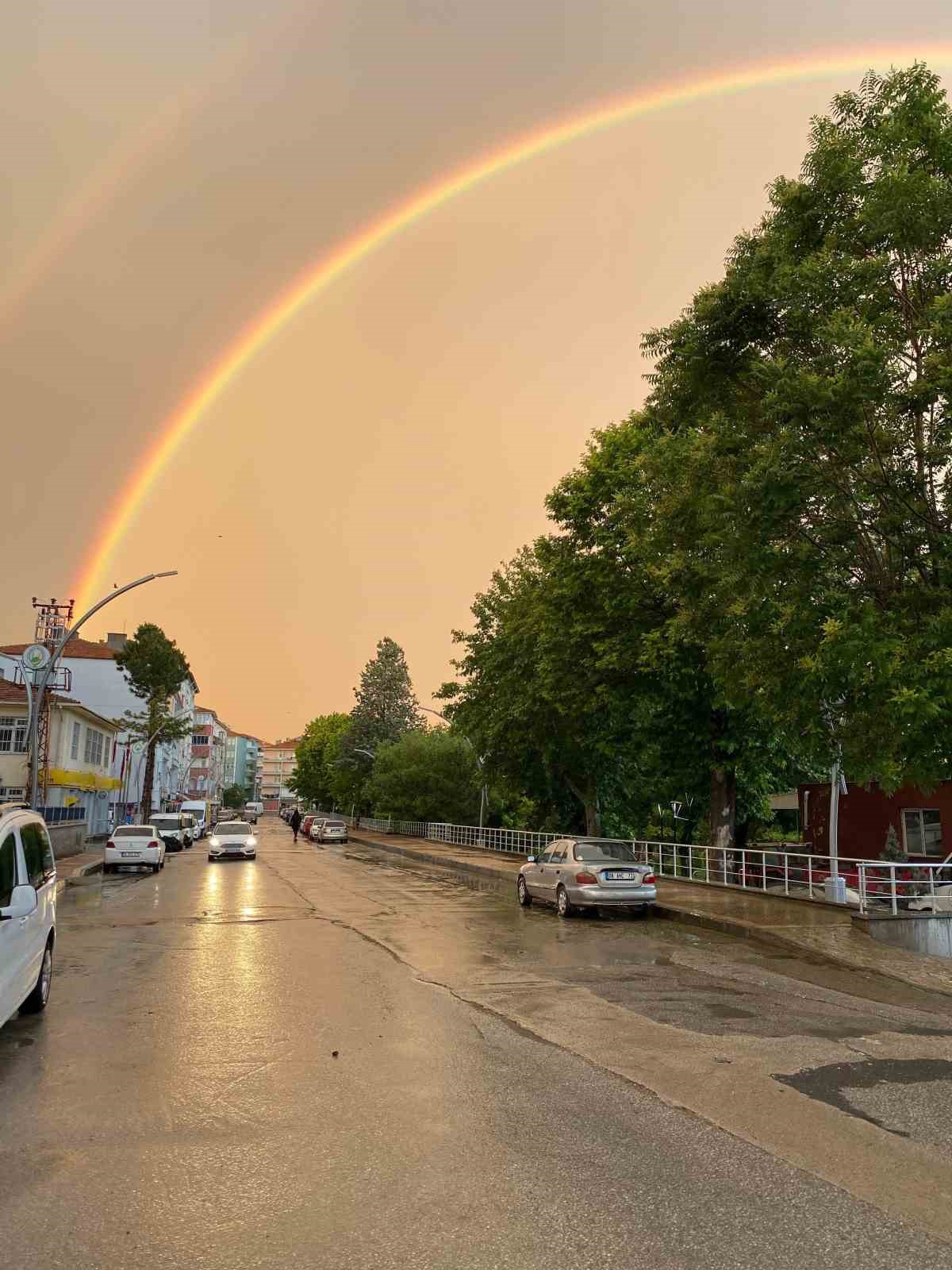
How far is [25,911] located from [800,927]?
38.4 ft

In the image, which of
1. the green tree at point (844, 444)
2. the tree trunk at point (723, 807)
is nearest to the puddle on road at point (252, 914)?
the green tree at point (844, 444)

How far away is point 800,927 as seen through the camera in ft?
47.9

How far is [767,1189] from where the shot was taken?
4.41 metres

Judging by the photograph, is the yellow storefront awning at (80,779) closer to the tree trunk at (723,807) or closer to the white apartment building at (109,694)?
the white apartment building at (109,694)

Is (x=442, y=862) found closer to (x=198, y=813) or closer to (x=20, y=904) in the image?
(x=20, y=904)

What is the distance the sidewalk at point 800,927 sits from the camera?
1126 cm

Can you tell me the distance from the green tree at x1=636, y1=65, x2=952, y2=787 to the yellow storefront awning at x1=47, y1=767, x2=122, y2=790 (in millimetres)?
38807

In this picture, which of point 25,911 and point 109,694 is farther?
point 109,694

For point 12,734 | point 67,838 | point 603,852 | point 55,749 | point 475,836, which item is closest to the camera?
point 603,852

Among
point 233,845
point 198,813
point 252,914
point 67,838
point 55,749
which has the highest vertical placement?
point 55,749

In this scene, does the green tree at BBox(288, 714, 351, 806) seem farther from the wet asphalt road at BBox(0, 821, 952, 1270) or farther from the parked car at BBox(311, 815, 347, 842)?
the wet asphalt road at BBox(0, 821, 952, 1270)

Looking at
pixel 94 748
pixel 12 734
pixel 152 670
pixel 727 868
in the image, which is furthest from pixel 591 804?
pixel 152 670

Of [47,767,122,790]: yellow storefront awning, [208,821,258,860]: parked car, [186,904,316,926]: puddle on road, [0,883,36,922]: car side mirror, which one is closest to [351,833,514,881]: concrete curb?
[208,821,258,860]: parked car

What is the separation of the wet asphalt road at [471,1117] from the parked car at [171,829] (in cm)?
3703
